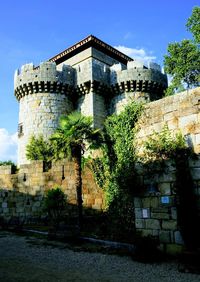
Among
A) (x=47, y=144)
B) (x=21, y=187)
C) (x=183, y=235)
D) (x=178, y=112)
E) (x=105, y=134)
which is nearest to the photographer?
(x=183, y=235)

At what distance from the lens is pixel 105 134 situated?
12.2 metres

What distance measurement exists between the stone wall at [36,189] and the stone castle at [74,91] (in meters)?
7.37

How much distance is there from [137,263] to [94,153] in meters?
7.01

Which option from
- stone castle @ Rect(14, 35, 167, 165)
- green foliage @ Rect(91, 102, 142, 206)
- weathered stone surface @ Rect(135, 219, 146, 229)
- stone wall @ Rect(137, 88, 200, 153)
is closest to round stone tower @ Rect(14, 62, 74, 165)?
stone castle @ Rect(14, 35, 167, 165)

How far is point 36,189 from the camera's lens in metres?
14.6

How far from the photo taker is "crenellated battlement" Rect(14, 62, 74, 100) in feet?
75.0

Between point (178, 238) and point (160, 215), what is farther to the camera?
point (160, 215)

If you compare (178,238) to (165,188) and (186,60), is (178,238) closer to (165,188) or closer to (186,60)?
(165,188)

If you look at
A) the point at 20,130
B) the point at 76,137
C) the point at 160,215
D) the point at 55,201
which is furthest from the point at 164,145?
the point at 20,130

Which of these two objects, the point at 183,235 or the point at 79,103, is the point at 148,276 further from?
the point at 79,103

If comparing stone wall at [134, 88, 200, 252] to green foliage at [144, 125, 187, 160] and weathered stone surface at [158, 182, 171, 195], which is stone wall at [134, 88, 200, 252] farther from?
green foliage at [144, 125, 187, 160]

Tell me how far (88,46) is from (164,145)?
2112 cm

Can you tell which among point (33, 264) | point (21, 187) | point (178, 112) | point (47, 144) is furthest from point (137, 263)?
point (47, 144)

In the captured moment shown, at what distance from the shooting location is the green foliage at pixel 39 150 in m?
21.1
